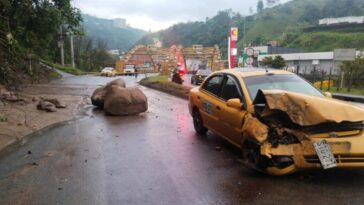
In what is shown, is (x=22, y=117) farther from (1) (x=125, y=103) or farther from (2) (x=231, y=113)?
(2) (x=231, y=113)

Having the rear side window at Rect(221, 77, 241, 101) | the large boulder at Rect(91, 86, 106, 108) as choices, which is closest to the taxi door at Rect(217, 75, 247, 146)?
the rear side window at Rect(221, 77, 241, 101)

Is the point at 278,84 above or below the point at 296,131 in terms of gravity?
above

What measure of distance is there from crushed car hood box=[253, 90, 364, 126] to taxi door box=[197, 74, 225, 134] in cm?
206

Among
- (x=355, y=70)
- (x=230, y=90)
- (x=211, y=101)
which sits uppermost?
(x=230, y=90)

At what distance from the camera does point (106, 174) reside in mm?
6297

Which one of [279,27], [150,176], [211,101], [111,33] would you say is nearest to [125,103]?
[211,101]

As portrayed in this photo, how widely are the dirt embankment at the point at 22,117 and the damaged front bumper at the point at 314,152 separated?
5699 mm

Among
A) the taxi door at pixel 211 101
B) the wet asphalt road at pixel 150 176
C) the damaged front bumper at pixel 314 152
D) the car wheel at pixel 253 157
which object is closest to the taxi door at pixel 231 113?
the taxi door at pixel 211 101

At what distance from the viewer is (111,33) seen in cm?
16325

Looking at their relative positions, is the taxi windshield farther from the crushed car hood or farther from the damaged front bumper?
the damaged front bumper

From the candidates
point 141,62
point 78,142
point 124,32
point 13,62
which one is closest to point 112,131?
point 78,142

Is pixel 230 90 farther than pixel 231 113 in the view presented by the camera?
Yes

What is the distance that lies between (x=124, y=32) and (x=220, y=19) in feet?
204

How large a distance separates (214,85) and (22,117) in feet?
21.0
